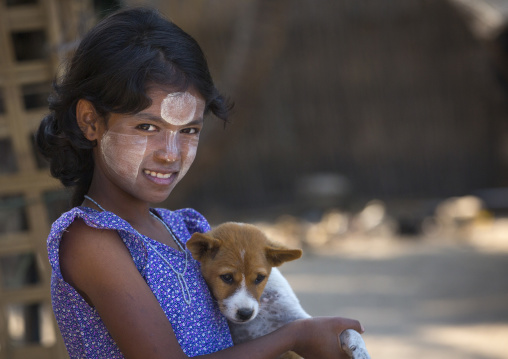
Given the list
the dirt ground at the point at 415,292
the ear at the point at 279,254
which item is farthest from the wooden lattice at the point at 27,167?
the dirt ground at the point at 415,292

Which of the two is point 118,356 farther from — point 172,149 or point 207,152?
point 207,152

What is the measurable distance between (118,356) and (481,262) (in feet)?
25.5

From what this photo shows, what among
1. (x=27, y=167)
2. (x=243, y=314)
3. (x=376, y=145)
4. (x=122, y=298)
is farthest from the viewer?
(x=376, y=145)

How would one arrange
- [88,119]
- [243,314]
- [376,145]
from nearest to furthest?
[88,119], [243,314], [376,145]

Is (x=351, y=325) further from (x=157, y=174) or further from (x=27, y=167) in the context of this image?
(x=27, y=167)

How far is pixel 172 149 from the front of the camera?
1908 millimetres

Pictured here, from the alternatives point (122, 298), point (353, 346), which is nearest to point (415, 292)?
point (353, 346)

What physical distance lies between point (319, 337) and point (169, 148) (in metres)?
0.65

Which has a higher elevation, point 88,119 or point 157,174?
point 88,119

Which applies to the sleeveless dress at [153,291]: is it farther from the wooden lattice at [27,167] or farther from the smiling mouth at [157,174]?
the wooden lattice at [27,167]

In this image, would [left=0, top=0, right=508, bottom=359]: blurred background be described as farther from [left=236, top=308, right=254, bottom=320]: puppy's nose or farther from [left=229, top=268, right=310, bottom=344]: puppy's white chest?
[left=236, top=308, right=254, bottom=320]: puppy's nose

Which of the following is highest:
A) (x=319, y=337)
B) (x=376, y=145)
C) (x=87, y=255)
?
(x=87, y=255)

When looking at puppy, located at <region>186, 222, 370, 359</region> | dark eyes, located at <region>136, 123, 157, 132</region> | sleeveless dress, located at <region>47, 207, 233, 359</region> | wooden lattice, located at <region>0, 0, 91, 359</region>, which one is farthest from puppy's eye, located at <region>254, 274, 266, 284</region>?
wooden lattice, located at <region>0, 0, 91, 359</region>

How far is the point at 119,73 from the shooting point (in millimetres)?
1814
